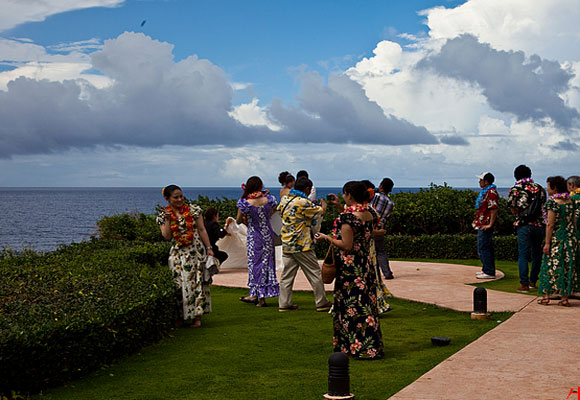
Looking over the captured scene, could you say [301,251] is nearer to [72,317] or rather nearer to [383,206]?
[383,206]

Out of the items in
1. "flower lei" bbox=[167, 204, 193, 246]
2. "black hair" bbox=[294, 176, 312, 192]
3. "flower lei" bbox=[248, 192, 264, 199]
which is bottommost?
"flower lei" bbox=[167, 204, 193, 246]

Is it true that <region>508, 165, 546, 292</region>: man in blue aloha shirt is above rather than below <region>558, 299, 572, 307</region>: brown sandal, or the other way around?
above

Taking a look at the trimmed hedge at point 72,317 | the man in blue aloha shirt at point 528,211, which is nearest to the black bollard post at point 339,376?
the trimmed hedge at point 72,317

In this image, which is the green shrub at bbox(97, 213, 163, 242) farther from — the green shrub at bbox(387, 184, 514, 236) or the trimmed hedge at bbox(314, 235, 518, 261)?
the green shrub at bbox(387, 184, 514, 236)

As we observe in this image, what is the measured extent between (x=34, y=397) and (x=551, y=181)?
7.57 meters

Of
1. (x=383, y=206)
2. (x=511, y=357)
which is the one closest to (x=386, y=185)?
(x=383, y=206)

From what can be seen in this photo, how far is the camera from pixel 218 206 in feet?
58.4

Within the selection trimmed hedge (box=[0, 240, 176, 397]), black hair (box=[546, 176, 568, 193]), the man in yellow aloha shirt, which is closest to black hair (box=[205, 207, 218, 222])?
trimmed hedge (box=[0, 240, 176, 397])

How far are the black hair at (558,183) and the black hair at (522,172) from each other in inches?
53.9

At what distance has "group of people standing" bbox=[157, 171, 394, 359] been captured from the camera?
6715 millimetres

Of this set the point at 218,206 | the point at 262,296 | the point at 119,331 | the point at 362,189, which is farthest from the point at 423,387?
the point at 218,206

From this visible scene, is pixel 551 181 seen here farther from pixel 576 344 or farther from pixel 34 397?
pixel 34 397

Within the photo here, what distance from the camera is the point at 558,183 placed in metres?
9.38

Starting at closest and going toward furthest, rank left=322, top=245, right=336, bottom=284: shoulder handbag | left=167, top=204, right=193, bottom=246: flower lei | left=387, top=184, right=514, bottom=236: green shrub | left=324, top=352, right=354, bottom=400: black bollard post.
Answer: left=324, top=352, right=354, bottom=400: black bollard post < left=322, top=245, right=336, bottom=284: shoulder handbag < left=167, top=204, right=193, bottom=246: flower lei < left=387, top=184, right=514, bottom=236: green shrub
